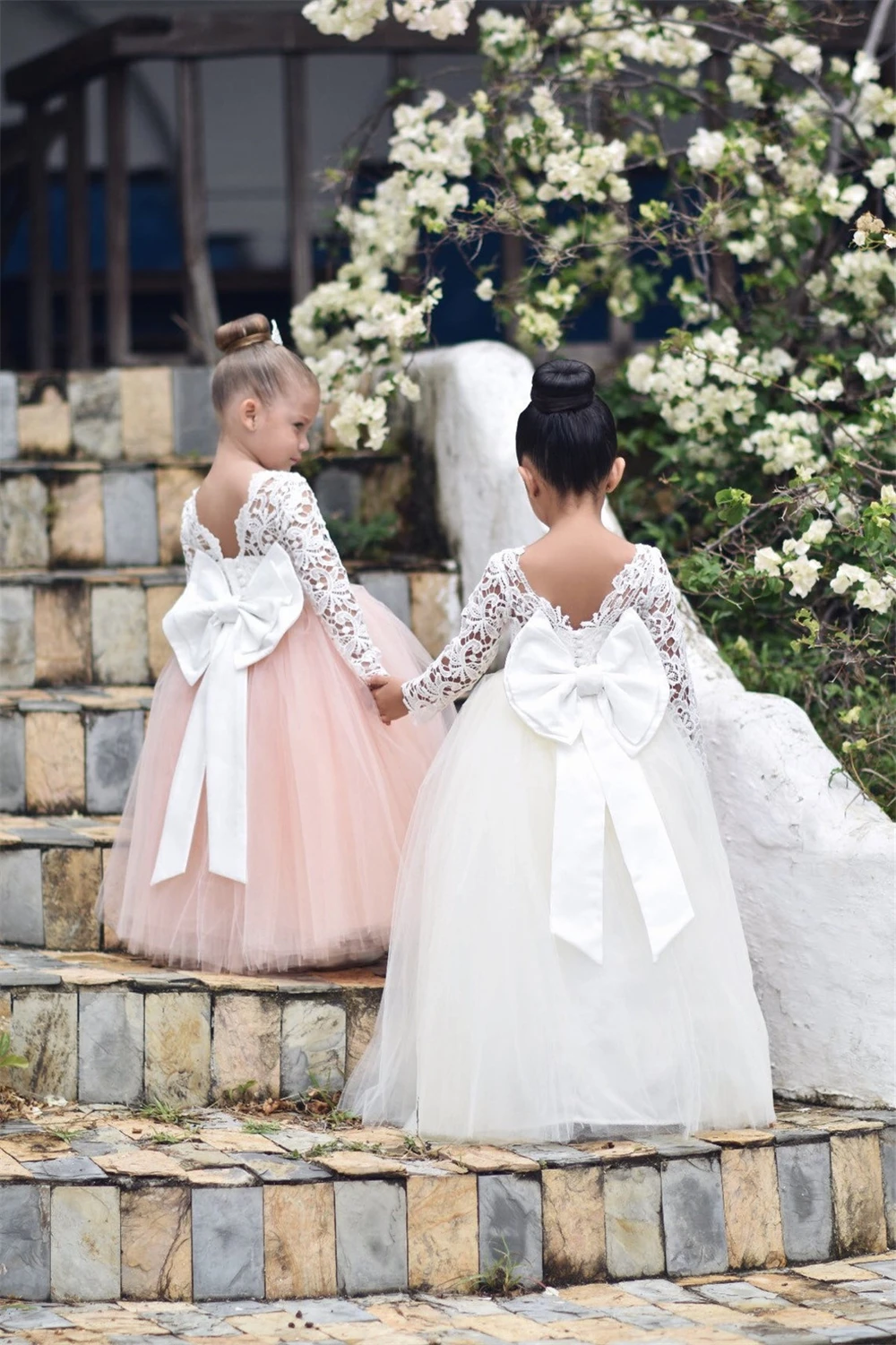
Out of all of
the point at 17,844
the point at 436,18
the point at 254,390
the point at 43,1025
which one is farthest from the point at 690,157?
the point at 43,1025

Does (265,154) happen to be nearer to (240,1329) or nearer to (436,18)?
(436,18)

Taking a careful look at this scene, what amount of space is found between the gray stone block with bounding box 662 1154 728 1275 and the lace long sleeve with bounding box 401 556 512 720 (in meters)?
1.14

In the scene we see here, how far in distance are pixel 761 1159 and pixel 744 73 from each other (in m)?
3.72

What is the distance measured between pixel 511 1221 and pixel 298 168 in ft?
14.7

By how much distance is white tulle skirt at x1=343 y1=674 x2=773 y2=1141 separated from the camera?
3590 mm

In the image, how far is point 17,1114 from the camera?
373 centimetres

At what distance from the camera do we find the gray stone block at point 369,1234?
11.0ft

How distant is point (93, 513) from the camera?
588 centimetres

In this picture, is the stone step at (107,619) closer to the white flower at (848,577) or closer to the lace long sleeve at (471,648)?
the lace long sleeve at (471,648)

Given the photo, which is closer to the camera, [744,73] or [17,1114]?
[17,1114]

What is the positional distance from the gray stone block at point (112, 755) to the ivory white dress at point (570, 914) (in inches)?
54.8

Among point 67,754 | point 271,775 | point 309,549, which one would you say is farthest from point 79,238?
point 271,775

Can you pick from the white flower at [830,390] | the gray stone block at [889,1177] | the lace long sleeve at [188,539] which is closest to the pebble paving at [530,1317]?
the gray stone block at [889,1177]

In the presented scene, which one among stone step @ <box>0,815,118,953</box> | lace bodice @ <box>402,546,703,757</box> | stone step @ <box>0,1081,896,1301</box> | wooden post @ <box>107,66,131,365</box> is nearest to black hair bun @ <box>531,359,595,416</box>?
lace bodice @ <box>402,546,703,757</box>
